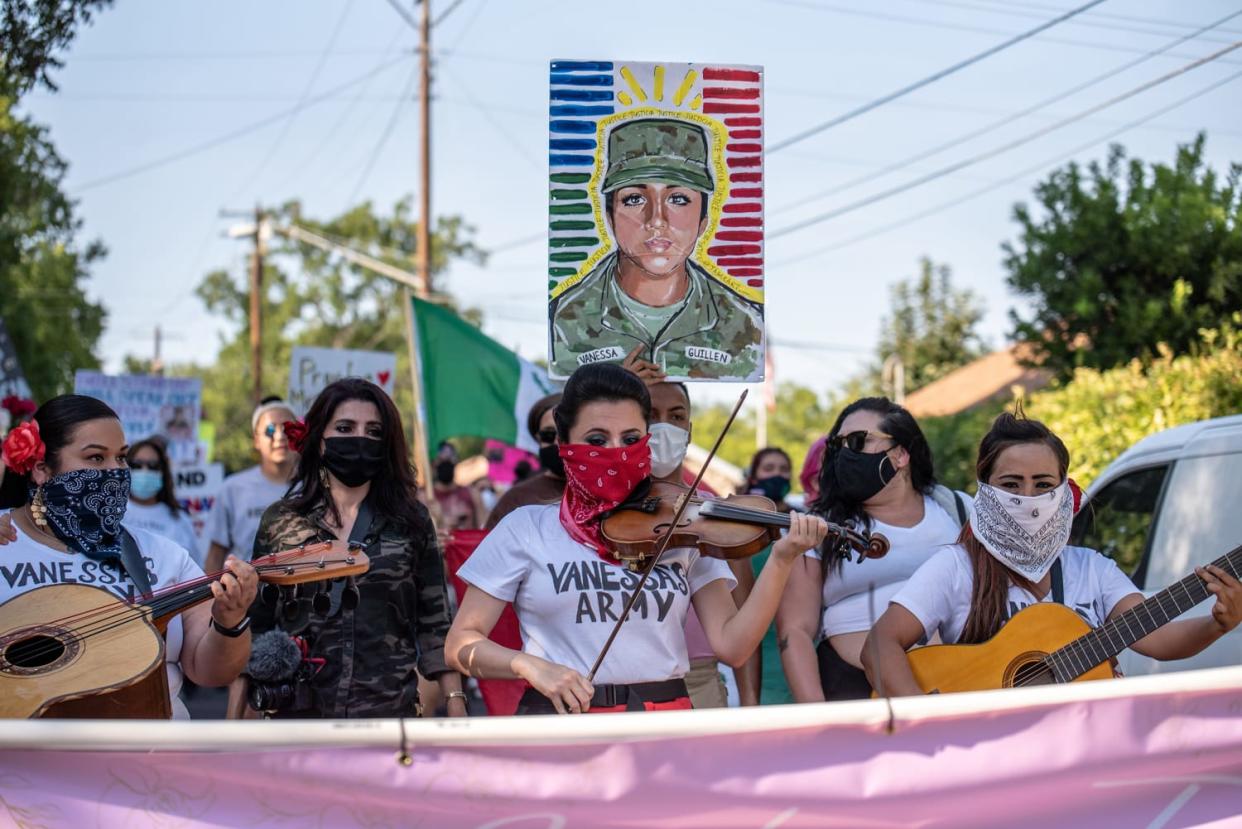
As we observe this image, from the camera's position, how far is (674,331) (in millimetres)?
5047

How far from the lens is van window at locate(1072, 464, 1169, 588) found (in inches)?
251

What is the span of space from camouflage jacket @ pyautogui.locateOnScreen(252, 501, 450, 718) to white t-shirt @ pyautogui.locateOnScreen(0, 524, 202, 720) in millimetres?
427

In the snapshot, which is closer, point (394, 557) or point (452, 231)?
point (394, 557)

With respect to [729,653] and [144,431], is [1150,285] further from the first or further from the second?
[729,653]

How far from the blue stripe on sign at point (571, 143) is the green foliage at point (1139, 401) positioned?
22.7ft

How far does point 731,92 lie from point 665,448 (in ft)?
4.74

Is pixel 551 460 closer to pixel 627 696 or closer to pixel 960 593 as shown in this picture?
pixel 960 593

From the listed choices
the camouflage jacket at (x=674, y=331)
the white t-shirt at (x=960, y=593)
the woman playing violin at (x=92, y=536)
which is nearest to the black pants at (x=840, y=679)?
the white t-shirt at (x=960, y=593)

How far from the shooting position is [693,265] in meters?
5.11

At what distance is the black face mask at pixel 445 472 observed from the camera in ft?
40.5

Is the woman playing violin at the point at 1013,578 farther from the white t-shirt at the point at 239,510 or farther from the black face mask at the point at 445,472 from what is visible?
the black face mask at the point at 445,472

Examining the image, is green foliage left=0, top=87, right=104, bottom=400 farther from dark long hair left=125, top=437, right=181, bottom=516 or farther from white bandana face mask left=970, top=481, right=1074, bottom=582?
white bandana face mask left=970, top=481, right=1074, bottom=582

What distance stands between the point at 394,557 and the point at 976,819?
8.14 feet

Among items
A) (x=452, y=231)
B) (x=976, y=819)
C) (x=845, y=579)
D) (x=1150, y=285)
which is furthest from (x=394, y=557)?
(x=452, y=231)
